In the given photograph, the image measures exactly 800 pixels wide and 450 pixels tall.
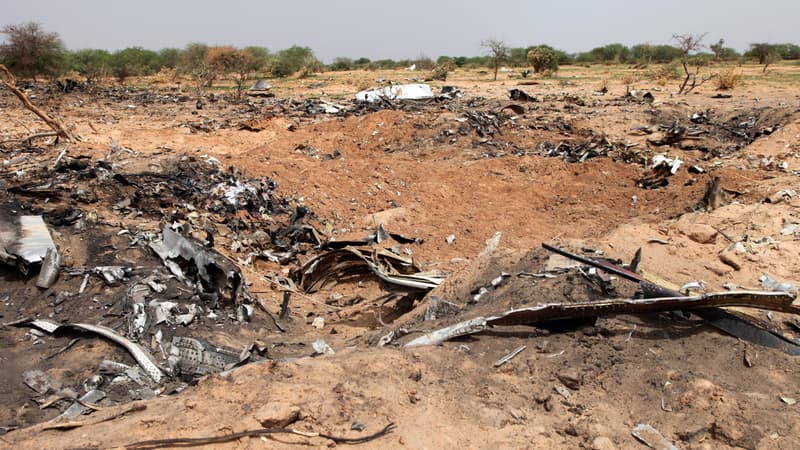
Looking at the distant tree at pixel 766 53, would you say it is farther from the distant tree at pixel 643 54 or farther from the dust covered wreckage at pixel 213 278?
the dust covered wreckage at pixel 213 278

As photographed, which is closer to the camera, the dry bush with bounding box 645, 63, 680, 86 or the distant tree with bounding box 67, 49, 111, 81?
the dry bush with bounding box 645, 63, 680, 86

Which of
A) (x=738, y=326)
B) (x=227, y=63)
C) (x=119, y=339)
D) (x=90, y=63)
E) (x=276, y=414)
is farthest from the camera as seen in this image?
(x=90, y=63)

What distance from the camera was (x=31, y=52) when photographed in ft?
64.2

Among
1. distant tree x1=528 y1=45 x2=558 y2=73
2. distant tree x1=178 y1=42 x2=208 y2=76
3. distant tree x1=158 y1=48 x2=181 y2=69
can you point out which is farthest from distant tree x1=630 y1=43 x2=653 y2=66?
distant tree x1=158 y1=48 x2=181 y2=69

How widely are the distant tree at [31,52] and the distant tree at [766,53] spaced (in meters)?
30.4

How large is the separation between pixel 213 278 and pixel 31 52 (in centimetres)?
1965

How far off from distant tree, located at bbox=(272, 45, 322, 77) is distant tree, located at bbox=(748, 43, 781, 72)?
72.6ft

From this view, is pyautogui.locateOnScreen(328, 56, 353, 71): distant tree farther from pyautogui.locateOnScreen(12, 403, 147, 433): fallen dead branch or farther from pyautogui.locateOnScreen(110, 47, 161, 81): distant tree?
pyautogui.locateOnScreen(12, 403, 147, 433): fallen dead branch

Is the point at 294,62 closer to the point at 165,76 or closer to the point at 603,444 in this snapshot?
the point at 165,76

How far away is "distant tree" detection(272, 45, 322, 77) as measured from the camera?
1066 inches

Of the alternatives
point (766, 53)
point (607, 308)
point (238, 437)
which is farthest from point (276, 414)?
point (766, 53)

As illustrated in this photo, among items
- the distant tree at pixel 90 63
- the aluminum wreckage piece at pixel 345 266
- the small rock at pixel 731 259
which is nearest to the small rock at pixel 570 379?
the aluminum wreckage piece at pixel 345 266

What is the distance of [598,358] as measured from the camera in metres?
3.22

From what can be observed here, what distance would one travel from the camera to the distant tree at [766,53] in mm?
26366
